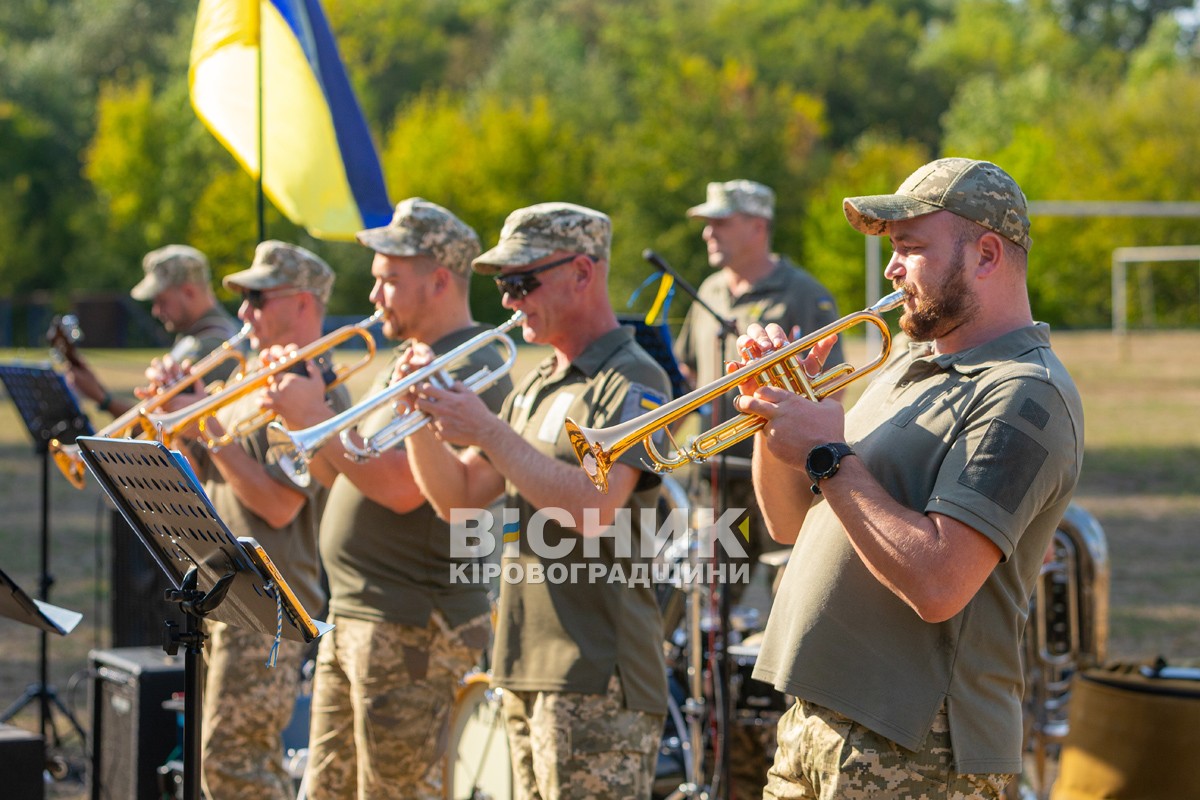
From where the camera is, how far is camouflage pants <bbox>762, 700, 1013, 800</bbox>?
3.05m

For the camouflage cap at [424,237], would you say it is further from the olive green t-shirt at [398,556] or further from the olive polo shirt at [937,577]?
the olive polo shirt at [937,577]

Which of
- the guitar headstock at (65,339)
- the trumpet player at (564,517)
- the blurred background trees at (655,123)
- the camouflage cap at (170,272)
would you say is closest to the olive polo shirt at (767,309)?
the camouflage cap at (170,272)

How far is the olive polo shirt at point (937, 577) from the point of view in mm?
2971

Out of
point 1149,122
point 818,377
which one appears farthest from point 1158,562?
point 1149,122

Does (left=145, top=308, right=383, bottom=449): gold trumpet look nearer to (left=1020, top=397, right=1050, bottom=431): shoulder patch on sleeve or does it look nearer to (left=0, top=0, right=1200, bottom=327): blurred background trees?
(left=1020, top=397, right=1050, bottom=431): shoulder patch on sleeve

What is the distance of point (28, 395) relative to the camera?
6777 millimetres

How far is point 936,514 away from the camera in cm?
296

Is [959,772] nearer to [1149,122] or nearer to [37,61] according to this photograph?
[1149,122]

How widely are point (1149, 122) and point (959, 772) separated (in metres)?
42.8

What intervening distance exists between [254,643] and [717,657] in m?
1.84

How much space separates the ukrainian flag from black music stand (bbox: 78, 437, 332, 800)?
143 inches

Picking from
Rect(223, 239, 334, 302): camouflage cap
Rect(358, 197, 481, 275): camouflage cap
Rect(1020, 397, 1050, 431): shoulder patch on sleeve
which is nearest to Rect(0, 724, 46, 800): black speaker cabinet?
Rect(223, 239, 334, 302): camouflage cap

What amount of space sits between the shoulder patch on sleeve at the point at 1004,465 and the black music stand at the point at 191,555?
1472 mm

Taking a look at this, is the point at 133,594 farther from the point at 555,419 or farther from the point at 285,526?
the point at 555,419
